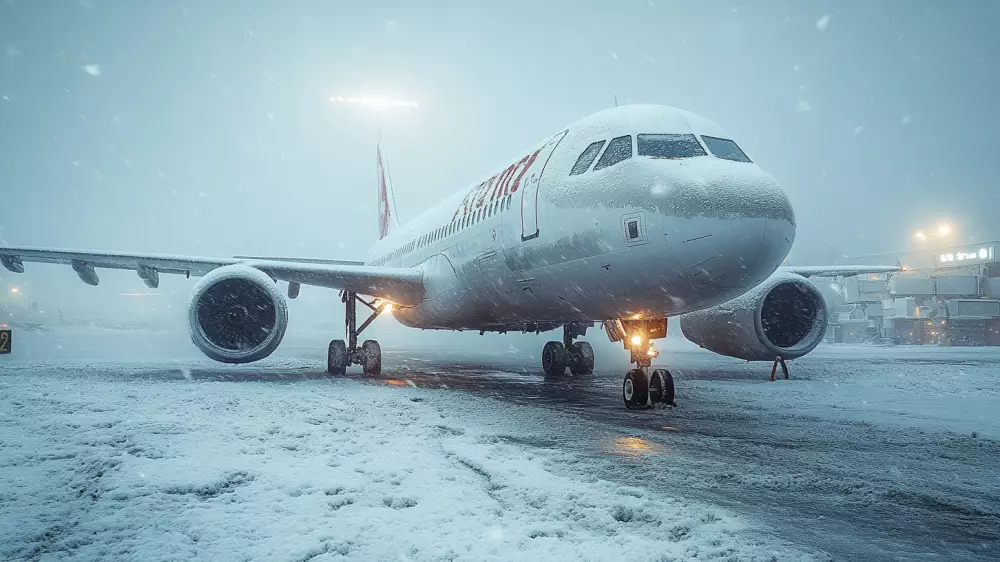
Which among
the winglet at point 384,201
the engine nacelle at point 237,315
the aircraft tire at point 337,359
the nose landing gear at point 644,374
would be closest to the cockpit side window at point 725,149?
the nose landing gear at point 644,374

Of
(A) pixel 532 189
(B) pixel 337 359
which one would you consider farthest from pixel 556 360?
(A) pixel 532 189

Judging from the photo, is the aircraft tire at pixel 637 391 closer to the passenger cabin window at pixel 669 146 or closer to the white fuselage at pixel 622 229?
the white fuselage at pixel 622 229

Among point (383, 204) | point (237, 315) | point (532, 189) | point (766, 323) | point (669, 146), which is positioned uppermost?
point (383, 204)

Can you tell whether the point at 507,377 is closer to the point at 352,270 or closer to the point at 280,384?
the point at 352,270

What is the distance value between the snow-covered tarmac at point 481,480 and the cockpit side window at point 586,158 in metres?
3.12

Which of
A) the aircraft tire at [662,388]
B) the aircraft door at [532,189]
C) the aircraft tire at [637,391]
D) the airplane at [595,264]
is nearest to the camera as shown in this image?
the airplane at [595,264]

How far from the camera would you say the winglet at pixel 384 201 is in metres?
23.5

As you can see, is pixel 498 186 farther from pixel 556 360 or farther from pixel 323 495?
pixel 323 495

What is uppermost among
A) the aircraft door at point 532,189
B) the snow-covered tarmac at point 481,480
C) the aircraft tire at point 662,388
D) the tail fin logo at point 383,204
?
the tail fin logo at point 383,204

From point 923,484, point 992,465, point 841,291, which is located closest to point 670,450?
point 923,484

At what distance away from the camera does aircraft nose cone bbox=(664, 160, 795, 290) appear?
19.6 feet

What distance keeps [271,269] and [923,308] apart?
159 feet

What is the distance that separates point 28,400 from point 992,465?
34.7 feet

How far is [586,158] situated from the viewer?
307 inches
